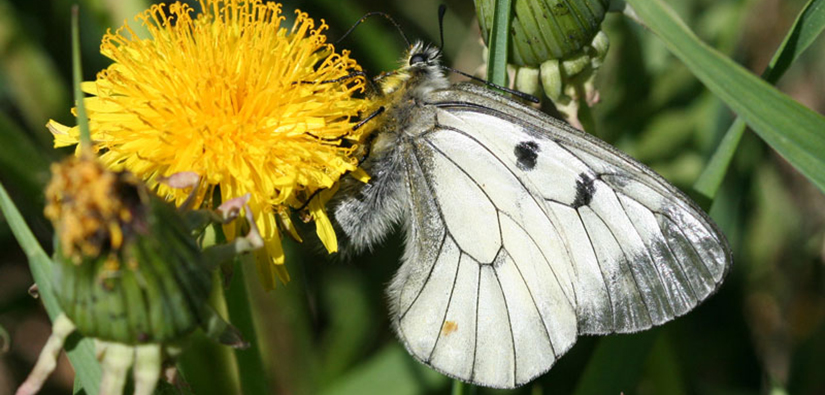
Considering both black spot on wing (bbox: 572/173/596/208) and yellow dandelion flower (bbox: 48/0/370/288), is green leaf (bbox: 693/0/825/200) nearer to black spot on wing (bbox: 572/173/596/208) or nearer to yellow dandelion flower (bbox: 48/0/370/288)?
black spot on wing (bbox: 572/173/596/208)

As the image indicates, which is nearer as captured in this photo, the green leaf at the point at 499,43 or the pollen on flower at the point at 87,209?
the pollen on flower at the point at 87,209

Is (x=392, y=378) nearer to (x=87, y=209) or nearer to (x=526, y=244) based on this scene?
(x=526, y=244)

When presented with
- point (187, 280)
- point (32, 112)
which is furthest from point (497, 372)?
point (32, 112)

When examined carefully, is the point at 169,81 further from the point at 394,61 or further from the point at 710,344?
the point at 710,344

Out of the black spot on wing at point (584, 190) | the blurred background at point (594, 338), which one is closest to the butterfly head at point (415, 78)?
the black spot on wing at point (584, 190)

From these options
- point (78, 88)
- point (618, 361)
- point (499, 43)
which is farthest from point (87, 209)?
point (618, 361)

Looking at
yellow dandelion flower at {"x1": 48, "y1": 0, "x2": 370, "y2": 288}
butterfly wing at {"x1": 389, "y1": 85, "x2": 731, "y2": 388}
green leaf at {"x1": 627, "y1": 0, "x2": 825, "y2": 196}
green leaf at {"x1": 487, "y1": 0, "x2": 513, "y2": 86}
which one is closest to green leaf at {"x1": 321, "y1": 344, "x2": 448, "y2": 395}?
butterfly wing at {"x1": 389, "y1": 85, "x2": 731, "y2": 388}

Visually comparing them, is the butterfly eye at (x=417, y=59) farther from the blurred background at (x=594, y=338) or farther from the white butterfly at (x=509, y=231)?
the blurred background at (x=594, y=338)
